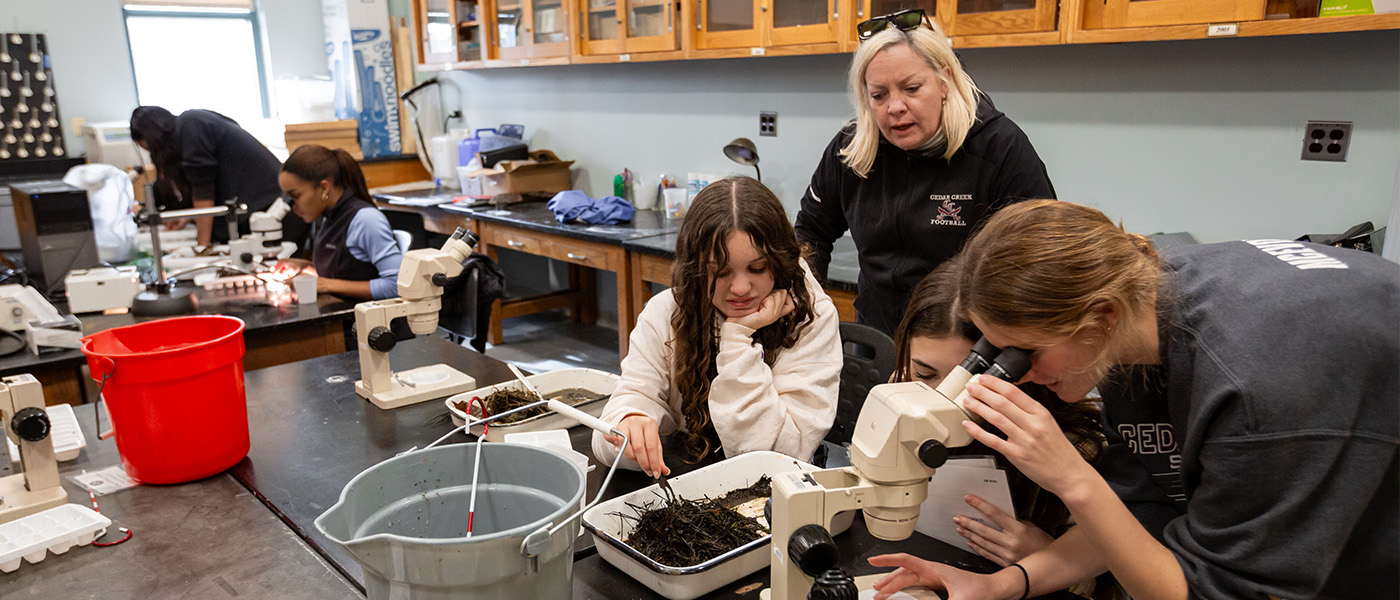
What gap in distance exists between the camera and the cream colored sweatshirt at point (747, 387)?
56.8 inches

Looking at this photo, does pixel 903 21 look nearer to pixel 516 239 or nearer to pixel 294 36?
pixel 516 239

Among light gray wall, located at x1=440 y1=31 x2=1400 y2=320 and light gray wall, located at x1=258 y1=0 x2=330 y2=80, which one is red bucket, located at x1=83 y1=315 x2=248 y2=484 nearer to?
light gray wall, located at x1=440 y1=31 x2=1400 y2=320

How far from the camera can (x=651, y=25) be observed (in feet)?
12.1

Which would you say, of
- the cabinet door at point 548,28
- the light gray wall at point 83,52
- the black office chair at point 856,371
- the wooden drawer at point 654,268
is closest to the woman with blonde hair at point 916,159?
the black office chair at point 856,371

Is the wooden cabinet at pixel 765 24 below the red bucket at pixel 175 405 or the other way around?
the other way around

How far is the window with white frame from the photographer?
16.9 ft

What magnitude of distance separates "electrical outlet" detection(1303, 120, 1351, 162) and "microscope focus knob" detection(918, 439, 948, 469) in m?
2.11

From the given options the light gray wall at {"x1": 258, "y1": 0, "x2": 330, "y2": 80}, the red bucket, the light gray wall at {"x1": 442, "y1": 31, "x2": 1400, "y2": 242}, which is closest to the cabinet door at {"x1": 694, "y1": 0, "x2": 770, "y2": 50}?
the light gray wall at {"x1": 442, "y1": 31, "x2": 1400, "y2": 242}

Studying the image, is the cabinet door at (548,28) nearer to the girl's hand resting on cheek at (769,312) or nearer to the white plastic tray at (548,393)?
the white plastic tray at (548,393)

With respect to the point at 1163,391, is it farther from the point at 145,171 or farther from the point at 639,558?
the point at 145,171

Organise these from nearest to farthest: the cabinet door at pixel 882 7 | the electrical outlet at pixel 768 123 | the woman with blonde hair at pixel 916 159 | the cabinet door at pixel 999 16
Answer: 1. the woman with blonde hair at pixel 916 159
2. the cabinet door at pixel 999 16
3. the cabinet door at pixel 882 7
4. the electrical outlet at pixel 768 123

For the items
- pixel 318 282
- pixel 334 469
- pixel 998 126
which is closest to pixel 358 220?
pixel 318 282

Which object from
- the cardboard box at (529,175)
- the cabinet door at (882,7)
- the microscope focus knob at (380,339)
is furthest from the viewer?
the cardboard box at (529,175)

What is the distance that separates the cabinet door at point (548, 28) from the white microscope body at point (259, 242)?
1.61 metres
